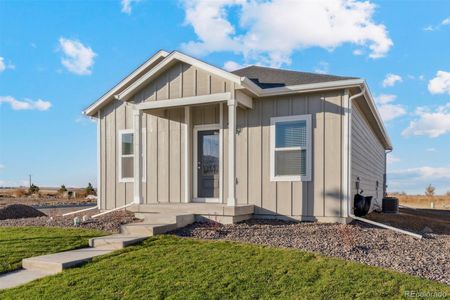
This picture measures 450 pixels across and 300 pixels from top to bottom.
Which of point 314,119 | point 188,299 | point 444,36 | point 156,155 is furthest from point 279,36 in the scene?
point 188,299

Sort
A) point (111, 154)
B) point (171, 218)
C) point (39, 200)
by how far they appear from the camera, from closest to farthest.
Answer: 1. point (171, 218)
2. point (111, 154)
3. point (39, 200)

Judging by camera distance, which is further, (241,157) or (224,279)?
(241,157)

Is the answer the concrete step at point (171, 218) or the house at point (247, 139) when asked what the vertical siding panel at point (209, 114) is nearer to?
the house at point (247, 139)

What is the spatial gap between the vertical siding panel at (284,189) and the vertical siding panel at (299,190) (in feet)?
0.38

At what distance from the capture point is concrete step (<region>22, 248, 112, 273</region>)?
491cm

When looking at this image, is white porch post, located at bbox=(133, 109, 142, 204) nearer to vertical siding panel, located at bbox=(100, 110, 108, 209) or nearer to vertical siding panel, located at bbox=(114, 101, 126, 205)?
vertical siding panel, located at bbox=(114, 101, 126, 205)

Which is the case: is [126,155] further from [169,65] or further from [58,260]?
[58,260]

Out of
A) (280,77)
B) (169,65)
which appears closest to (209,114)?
(169,65)

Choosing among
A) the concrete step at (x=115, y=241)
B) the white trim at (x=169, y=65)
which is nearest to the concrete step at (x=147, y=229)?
the concrete step at (x=115, y=241)

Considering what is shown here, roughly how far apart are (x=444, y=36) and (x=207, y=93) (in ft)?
20.0

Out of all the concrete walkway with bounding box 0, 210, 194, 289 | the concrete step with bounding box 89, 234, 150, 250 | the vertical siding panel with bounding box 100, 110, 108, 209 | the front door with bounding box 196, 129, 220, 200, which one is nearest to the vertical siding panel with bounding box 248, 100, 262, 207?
the front door with bounding box 196, 129, 220, 200

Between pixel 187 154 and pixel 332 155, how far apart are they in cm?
357

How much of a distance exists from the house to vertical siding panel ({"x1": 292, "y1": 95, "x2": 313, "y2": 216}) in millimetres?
23

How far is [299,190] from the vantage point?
8070mm
